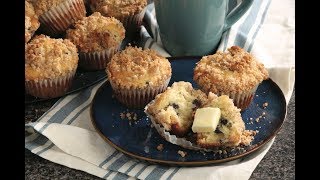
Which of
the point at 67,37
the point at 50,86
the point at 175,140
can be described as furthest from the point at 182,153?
the point at 67,37

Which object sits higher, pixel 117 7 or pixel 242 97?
pixel 117 7

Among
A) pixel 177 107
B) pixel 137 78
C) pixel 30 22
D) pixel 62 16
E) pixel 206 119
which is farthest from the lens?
pixel 62 16

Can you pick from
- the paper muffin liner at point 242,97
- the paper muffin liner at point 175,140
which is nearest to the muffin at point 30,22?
the paper muffin liner at point 175,140

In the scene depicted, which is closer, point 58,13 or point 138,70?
point 138,70

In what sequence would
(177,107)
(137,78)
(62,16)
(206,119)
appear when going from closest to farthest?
(206,119), (177,107), (137,78), (62,16)

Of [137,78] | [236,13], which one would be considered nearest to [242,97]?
[137,78]

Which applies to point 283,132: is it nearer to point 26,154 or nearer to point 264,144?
point 264,144

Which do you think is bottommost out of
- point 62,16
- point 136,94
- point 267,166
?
point 267,166

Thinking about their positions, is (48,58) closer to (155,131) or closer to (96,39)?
(96,39)
